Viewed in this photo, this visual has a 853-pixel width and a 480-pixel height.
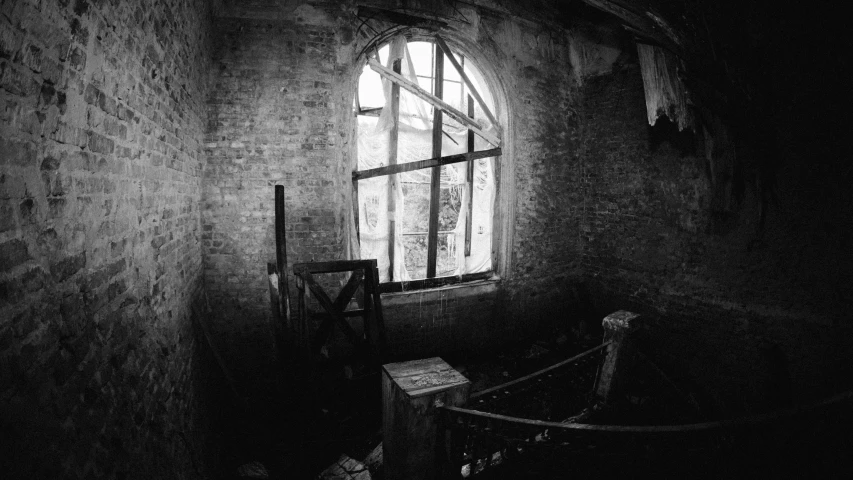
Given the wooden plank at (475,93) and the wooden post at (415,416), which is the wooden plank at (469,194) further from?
the wooden post at (415,416)

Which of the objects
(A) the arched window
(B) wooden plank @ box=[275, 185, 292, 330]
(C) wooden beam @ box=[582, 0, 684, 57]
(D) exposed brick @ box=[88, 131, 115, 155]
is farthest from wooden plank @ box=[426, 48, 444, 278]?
(D) exposed brick @ box=[88, 131, 115, 155]

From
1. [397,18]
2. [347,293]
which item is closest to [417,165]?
[397,18]

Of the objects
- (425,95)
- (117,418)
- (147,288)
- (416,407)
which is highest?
(425,95)

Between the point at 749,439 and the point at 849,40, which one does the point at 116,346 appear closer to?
the point at 749,439

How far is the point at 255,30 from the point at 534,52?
4265 millimetres

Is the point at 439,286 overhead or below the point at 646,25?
below

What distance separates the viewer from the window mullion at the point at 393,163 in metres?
5.47

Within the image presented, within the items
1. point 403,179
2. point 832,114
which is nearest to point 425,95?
point 403,179

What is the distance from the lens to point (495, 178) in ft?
19.0

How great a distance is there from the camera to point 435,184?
Answer: 18.3 ft

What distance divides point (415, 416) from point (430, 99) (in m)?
4.46

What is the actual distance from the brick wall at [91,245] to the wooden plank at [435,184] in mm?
3489

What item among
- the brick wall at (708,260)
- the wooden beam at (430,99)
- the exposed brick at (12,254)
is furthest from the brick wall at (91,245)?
the brick wall at (708,260)

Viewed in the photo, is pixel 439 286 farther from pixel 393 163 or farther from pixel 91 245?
pixel 91 245
